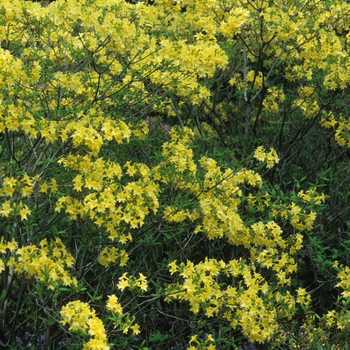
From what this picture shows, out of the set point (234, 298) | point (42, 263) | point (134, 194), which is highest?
point (134, 194)

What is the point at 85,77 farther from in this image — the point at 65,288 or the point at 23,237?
the point at 65,288

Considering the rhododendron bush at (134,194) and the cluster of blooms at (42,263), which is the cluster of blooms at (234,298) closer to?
the rhododendron bush at (134,194)

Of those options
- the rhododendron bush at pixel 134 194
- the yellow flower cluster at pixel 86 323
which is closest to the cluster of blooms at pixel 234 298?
the rhododendron bush at pixel 134 194

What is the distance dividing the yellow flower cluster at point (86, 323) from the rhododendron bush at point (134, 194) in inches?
0.4

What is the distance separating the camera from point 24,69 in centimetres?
394

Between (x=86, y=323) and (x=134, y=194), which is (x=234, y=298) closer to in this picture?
(x=134, y=194)

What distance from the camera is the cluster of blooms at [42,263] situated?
3.52 m

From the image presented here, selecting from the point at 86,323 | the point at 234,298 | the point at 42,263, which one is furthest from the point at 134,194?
the point at 234,298

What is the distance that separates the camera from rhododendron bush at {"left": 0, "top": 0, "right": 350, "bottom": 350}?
3758 millimetres

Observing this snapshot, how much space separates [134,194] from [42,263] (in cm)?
63

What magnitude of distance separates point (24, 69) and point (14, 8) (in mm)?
457

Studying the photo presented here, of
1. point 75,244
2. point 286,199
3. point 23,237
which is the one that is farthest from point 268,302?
point 23,237

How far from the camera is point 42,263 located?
3557mm

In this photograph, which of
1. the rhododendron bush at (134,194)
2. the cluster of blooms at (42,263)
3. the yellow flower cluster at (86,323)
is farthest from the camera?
the rhododendron bush at (134,194)
